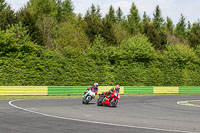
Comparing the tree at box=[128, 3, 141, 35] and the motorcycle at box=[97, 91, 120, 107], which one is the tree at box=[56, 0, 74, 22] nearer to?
the tree at box=[128, 3, 141, 35]

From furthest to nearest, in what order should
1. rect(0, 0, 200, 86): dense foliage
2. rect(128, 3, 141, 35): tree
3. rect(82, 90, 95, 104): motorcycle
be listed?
rect(128, 3, 141, 35): tree
rect(0, 0, 200, 86): dense foliage
rect(82, 90, 95, 104): motorcycle

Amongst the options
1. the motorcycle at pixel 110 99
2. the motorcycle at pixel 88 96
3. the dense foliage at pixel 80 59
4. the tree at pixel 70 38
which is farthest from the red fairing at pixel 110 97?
the tree at pixel 70 38

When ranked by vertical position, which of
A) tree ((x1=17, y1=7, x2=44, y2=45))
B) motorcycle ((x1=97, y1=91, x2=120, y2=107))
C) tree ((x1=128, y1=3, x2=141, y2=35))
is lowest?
motorcycle ((x1=97, y1=91, x2=120, y2=107))

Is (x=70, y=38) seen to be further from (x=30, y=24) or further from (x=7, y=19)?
(x=7, y=19)

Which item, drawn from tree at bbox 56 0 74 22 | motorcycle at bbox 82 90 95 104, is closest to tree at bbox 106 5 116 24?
tree at bbox 56 0 74 22

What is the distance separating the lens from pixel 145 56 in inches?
1884

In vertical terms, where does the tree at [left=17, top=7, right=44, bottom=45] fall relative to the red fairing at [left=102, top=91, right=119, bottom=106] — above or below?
above

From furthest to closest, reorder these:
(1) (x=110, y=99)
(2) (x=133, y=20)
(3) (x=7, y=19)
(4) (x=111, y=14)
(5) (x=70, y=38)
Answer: (4) (x=111, y=14) → (2) (x=133, y=20) → (5) (x=70, y=38) → (3) (x=7, y=19) → (1) (x=110, y=99)

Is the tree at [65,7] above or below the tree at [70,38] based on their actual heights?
above

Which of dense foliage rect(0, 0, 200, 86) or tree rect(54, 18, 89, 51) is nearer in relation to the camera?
dense foliage rect(0, 0, 200, 86)

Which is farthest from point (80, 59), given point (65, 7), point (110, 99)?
point (65, 7)

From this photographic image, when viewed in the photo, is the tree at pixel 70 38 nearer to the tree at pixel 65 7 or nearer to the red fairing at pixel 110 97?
the tree at pixel 65 7

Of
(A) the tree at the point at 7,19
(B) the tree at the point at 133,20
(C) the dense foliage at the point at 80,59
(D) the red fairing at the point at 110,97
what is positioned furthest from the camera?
(B) the tree at the point at 133,20

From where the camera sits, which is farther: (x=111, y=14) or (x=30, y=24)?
(x=111, y=14)
